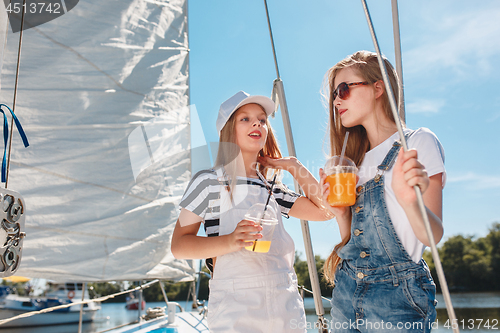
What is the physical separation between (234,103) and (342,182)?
0.79m

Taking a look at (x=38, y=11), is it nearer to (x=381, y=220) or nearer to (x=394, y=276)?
(x=381, y=220)

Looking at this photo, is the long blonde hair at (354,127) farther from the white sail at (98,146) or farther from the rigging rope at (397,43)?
the white sail at (98,146)

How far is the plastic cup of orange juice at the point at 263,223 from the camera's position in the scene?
4.72 ft

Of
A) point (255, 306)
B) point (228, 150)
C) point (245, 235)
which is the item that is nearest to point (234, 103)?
point (228, 150)

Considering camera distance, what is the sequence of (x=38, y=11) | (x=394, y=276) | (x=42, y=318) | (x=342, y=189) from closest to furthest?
(x=394, y=276) → (x=342, y=189) → (x=38, y=11) → (x=42, y=318)

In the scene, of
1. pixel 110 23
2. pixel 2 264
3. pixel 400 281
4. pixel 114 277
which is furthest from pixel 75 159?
pixel 400 281

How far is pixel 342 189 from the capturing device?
4.19 feet

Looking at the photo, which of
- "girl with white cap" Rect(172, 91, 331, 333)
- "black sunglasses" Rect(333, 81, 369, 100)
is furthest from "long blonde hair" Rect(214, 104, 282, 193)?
"black sunglasses" Rect(333, 81, 369, 100)

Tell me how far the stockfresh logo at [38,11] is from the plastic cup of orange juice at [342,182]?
2.70 meters

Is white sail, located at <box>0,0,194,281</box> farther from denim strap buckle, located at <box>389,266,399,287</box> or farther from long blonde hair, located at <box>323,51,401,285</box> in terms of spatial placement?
denim strap buckle, located at <box>389,266,399,287</box>

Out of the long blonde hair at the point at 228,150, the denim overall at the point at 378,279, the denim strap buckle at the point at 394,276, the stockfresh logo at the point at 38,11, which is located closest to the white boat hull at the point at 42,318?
the stockfresh logo at the point at 38,11

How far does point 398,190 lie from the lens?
0.94 meters

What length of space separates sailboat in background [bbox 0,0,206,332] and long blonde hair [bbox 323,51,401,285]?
7.11 feet

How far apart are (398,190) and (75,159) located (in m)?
2.74
